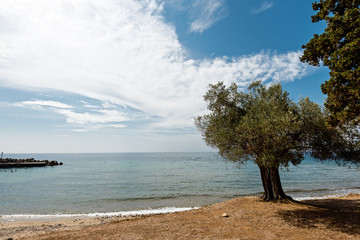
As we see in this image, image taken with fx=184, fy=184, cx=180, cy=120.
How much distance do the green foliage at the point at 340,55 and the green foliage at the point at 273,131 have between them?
9.40 ft

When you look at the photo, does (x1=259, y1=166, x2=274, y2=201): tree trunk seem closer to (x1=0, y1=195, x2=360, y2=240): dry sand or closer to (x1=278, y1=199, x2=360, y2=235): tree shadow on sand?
(x1=0, y1=195, x2=360, y2=240): dry sand

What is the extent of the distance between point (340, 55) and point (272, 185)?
12635 millimetres

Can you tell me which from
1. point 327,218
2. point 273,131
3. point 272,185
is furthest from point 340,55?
point 272,185

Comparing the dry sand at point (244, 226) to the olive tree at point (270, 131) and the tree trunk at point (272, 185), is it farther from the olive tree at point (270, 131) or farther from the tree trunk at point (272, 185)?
the olive tree at point (270, 131)

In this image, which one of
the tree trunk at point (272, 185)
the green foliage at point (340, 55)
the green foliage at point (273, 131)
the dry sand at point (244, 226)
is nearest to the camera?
the green foliage at point (340, 55)

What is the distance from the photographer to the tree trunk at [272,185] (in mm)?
17359

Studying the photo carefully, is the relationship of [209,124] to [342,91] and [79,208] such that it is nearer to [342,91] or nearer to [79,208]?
[342,91]

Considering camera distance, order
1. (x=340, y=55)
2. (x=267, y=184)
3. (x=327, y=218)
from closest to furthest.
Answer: (x=340, y=55), (x=327, y=218), (x=267, y=184)

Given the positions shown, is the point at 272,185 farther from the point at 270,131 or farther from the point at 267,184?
the point at 270,131

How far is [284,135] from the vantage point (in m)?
13.4

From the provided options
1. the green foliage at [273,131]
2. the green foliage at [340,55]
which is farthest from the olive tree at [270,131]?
the green foliage at [340,55]

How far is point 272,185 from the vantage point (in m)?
17.8

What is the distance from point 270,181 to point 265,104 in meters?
8.51

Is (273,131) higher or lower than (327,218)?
higher
